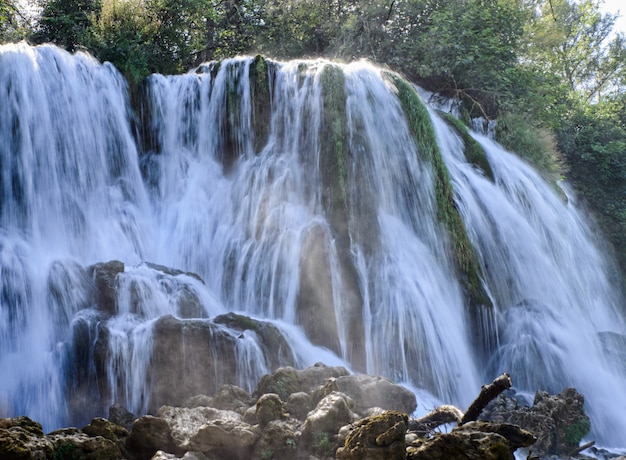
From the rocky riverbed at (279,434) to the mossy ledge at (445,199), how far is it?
5.96 meters

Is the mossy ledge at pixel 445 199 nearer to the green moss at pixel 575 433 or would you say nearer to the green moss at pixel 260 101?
the green moss at pixel 260 101

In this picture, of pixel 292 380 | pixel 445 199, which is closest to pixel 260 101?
pixel 445 199

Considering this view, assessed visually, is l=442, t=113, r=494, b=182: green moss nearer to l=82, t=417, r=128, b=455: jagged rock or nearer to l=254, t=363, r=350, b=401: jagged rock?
l=254, t=363, r=350, b=401: jagged rock

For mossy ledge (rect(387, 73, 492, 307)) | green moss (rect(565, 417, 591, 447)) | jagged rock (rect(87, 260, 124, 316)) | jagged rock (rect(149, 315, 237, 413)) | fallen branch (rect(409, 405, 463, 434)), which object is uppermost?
mossy ledge (rect(387, 73, 492, 307))

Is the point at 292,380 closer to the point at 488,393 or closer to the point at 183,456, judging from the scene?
the point at 183,456

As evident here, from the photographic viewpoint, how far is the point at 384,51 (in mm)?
21641

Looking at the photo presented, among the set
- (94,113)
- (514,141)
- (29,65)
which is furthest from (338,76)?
(514,141)

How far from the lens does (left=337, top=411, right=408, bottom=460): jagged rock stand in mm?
4328

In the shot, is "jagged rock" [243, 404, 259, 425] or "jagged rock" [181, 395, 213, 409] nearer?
"jagged rock" [243, 404, 259, 425]

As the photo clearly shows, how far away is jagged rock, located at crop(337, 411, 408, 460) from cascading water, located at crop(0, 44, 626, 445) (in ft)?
13.4

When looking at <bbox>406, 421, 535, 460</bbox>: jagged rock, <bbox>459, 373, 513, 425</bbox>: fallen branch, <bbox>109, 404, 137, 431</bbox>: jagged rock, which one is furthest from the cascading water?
<bbox>406, 421, 535, 460</bbox>: jagged rock

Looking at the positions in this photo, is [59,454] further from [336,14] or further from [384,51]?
[336,14]

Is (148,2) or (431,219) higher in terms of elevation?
(148,2)

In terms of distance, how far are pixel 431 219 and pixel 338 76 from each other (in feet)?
10.9
